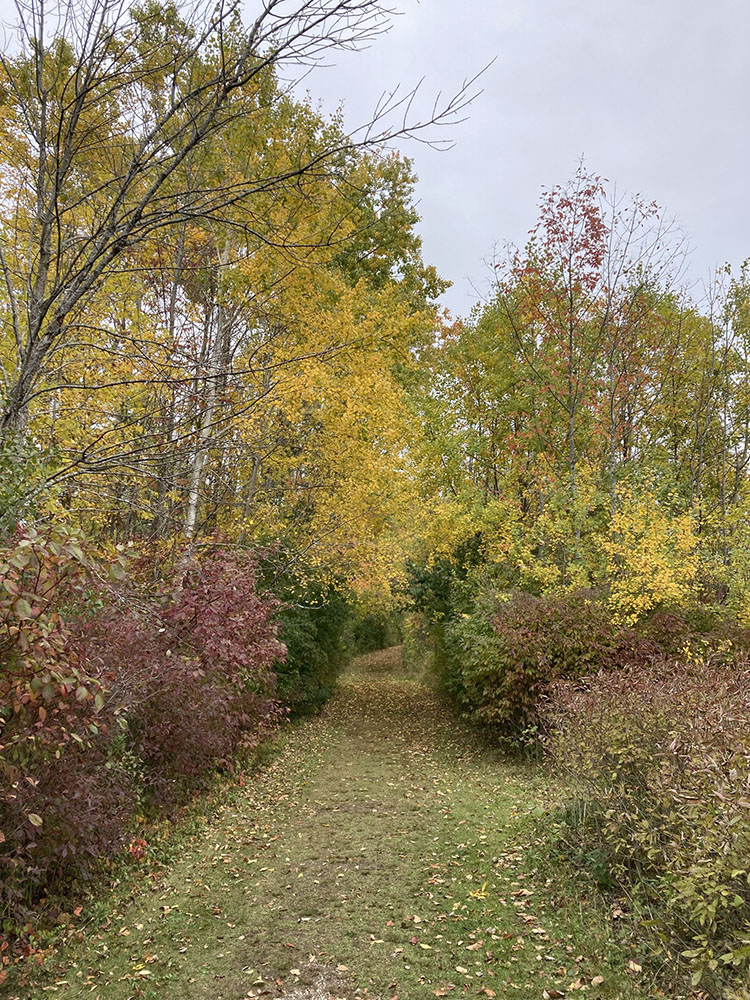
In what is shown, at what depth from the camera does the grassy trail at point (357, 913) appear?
3602 millimetres

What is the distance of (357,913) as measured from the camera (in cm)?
445

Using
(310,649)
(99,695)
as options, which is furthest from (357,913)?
(310,649)

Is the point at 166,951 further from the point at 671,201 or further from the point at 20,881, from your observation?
the point at 671,201

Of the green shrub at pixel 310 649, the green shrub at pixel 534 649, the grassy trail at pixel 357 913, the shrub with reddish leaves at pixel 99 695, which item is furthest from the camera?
the green shrub at pixel 310 649

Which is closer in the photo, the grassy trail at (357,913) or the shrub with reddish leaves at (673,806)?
the shrub with reddish leaves at (673,806)

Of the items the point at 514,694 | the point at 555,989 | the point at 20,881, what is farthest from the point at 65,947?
the point at 514,694

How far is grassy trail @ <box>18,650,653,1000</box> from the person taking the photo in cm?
360

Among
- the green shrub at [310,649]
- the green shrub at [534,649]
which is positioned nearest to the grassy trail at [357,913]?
the green shrub at [534,649]

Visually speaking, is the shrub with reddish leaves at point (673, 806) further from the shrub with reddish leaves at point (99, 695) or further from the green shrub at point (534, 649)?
the shrub with reddish leaves at point (99, 695)

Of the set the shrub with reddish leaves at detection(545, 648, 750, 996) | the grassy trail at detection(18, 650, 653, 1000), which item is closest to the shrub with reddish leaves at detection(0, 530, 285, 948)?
the grassy trail at detection(18, 650, 653, 1000)

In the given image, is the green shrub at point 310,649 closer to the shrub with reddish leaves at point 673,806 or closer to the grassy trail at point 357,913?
the grassy trail at point 357,913

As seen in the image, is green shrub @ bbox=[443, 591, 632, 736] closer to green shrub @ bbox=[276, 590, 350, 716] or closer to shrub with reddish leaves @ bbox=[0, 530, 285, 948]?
green shrub @ bbox=[276, 590, 350, 716]

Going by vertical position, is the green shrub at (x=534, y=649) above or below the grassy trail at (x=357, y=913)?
above

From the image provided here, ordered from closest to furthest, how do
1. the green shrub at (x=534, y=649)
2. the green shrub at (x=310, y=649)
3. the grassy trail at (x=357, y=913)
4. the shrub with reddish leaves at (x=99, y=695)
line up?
the shrub with reddish leaves at (x=99, y=695)
the grassy trail at (x=357, y=913)
the green shrub at (x=534, y=649)
the green shrub at (x=310, y=649)
